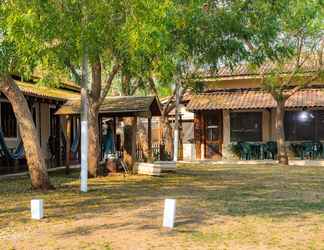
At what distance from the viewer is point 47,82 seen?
12531 millimetres

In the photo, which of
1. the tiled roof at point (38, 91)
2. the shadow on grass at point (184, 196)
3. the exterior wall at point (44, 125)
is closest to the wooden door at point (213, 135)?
the exterior wall at point (44, 125)

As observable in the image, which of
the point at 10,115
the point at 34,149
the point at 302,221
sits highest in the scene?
the point at 10,115

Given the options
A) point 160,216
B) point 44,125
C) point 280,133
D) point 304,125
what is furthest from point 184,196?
point 304,125

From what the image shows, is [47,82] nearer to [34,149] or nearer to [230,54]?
[34,149]

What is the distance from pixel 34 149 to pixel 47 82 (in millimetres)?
1582

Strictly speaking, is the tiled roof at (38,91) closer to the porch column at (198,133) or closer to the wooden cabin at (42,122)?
the wooden cabin at (42,122)

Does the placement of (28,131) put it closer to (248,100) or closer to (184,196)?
(184,196)

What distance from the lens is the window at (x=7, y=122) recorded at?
18.1 meters

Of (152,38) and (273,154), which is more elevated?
(152,38)

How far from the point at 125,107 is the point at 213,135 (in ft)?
36.9

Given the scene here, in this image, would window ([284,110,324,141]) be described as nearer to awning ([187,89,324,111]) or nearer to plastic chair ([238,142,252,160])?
awning ([187,89,324,111])

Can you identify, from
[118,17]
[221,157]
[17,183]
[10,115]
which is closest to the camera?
[118,17]

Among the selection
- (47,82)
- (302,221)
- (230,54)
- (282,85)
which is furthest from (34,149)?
(282,85)

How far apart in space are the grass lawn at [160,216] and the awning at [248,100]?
10106 mm
